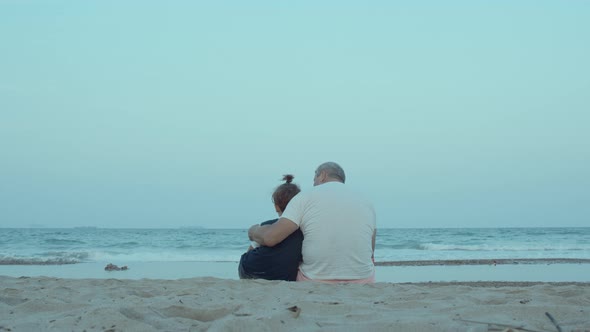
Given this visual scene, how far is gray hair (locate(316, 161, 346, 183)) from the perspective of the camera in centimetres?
470

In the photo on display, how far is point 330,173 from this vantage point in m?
4.70

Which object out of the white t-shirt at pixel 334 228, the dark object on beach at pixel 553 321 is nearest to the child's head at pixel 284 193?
the white t-shirt at pixel 334 228

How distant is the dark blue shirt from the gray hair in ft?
1.78

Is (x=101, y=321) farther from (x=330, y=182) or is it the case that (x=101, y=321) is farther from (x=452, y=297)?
(x=330, y=182)

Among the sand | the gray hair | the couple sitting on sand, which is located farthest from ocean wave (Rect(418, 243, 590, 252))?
the sand

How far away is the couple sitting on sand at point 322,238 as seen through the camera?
4305mm

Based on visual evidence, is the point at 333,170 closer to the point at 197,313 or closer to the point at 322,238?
the point at 322,238

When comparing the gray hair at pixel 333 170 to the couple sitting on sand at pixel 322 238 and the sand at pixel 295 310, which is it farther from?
the sand at pixel 295 310

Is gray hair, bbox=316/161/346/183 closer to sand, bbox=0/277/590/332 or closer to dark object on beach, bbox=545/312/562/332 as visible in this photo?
sand, bbox=0/277/590/332

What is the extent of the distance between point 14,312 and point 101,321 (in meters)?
0.77

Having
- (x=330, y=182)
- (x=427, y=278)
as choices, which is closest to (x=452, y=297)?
(x=330, y=182)

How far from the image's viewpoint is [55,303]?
308 centimetres

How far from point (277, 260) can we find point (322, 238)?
1.57 feet

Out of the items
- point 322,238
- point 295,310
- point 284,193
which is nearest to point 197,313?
point 295,310
